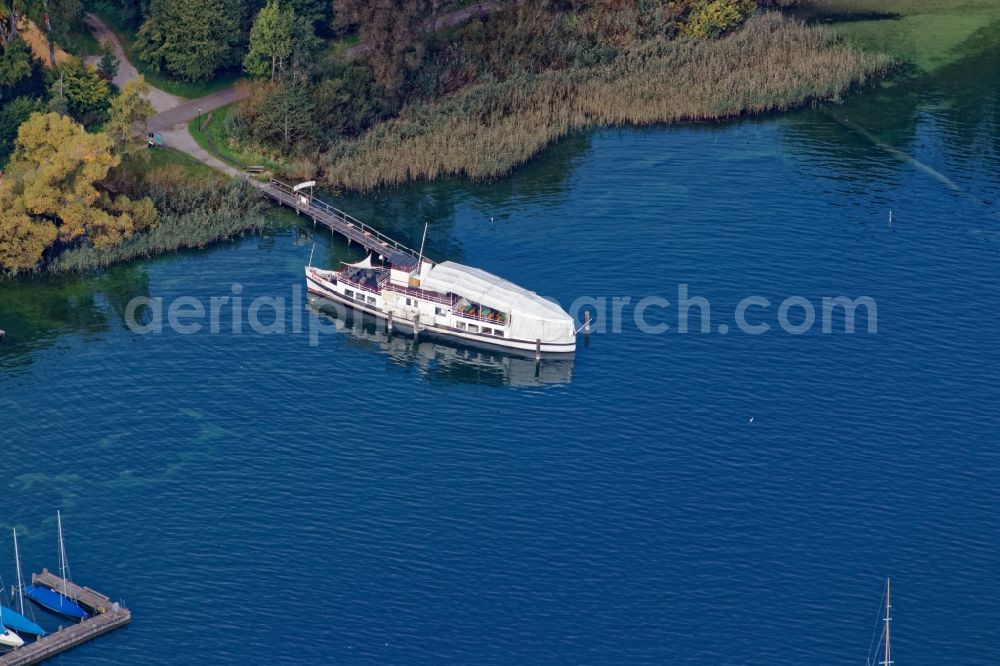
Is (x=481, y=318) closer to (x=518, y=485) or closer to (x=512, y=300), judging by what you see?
(x=512, y=300)

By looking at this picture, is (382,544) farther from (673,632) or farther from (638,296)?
(638,296)

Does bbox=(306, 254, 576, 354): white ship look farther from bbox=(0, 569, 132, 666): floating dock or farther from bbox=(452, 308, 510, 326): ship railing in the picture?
bbox=(0, 569, 132, 666): floating dock

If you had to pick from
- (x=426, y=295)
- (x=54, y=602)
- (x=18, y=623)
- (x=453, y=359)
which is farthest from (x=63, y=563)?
(x=426, y=295)

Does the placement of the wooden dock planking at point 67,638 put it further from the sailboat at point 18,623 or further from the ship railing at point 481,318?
the ship railing at point 481,318

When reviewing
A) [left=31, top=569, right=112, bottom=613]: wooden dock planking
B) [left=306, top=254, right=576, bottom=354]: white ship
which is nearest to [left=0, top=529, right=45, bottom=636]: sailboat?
[left=31, top=569, right=112, bottom=613]: wooden dock planking

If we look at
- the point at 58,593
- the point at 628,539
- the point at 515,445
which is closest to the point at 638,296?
the point at 515,445
